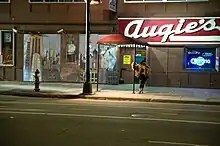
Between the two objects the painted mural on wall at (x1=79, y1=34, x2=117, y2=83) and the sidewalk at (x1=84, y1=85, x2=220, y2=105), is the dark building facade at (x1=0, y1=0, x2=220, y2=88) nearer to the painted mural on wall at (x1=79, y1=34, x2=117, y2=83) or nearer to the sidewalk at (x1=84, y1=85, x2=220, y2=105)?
the painted mural on wall at (x1=79, y1=34, x2=117, y2=83)

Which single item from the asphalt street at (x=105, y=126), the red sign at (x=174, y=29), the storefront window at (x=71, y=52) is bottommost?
the asphalt street at (x=105, y=126)

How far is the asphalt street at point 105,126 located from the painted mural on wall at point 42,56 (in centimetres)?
1210

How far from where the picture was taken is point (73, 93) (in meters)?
20.5

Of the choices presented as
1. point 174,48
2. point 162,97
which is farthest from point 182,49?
point 162,97

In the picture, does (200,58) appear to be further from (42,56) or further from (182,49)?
(42,56)

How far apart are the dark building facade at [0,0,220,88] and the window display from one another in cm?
34

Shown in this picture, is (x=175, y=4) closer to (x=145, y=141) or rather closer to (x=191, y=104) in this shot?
(x=191, y=104)

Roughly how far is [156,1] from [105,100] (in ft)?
30.3

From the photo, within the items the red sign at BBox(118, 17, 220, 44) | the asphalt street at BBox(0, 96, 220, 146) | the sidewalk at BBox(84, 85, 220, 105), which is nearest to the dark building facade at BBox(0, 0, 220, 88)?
the red sign at BBox(118, 17, 220, 44)

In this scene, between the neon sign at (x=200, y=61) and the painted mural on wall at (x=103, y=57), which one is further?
the painted mural on wall at (x=103, y=57)

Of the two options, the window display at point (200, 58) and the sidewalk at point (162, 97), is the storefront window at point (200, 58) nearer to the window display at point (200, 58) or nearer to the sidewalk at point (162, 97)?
the window display at point (200, 58)

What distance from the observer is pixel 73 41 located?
2716cm

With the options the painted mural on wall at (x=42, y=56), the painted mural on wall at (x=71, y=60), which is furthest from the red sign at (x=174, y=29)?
the painted mural on wall at (x=42, y=56)

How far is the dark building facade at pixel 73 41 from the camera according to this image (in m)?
25.3
